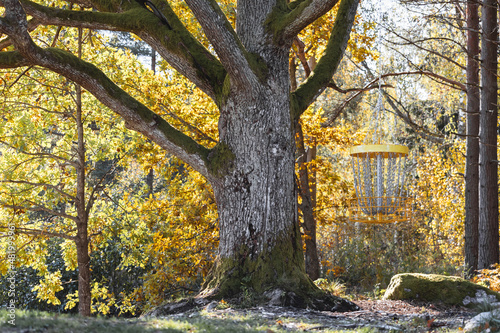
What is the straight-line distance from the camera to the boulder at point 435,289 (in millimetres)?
5484

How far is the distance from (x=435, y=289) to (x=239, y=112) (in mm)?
3315

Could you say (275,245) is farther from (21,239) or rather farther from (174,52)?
(21,239)

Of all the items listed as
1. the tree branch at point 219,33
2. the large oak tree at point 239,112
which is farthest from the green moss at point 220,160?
the tree branch at point 219,33

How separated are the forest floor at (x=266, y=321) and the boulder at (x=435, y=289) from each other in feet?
0.56

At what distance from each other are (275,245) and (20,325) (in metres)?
2.86

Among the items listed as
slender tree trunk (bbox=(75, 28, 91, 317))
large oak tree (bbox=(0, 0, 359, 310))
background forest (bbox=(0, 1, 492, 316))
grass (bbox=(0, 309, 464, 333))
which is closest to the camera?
grass (bbox=(0, 309, 464, 333))

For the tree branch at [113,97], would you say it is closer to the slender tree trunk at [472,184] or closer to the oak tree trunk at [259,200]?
the oak tree trunk at [259,200]

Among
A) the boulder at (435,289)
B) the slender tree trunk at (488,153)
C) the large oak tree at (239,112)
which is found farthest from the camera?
the slender tree trunk at (488,153)

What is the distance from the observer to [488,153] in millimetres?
8406

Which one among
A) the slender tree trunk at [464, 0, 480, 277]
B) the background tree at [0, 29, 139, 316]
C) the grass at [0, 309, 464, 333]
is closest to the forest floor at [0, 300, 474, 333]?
the grass at [0, 309, 464, 333]

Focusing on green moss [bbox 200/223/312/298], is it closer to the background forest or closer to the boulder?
the boulder

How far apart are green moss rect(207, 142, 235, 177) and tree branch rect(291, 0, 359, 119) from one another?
128cm

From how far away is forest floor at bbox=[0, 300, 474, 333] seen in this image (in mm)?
2902

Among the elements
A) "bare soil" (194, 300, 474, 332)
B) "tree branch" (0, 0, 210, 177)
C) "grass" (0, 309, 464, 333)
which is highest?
"tree branch" (0, 0, 210, 177)
